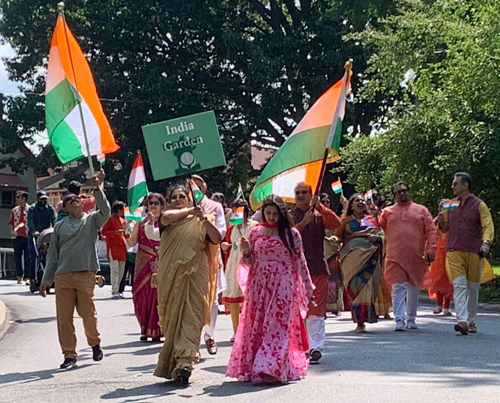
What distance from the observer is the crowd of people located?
879cm

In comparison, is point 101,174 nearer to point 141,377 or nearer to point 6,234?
point 141,377

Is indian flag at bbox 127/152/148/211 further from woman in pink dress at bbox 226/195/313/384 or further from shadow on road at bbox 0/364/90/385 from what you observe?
woman in pink dress at bbox 226/195/313/384

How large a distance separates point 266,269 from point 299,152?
171 centimetres

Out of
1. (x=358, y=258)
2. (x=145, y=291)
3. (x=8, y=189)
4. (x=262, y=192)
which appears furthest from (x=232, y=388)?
(x=8, y=189)

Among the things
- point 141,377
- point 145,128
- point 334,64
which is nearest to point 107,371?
point 141,377

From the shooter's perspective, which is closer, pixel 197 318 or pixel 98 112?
pixel 197 318

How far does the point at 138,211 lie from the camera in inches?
546

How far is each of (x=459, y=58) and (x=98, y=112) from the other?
32.6 ft

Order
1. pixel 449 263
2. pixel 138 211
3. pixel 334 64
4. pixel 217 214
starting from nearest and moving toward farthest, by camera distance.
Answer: pixel 217 214
pixel 449 263
pixel 138 211
pixel 334 64

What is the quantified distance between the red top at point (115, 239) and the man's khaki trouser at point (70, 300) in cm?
886

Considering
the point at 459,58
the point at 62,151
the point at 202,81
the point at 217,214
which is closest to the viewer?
the point at 217,214

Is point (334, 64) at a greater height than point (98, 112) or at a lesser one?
greater

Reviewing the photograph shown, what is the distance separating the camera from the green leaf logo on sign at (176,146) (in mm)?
8922

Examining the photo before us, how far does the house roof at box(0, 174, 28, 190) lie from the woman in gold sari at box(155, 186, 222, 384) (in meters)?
49.0
